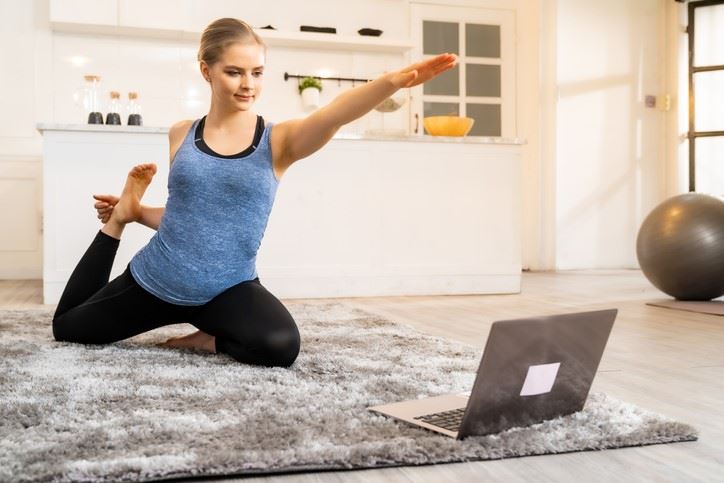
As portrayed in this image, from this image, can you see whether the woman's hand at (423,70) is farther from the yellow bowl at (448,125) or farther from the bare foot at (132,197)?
the yellow bowl at (448,125)

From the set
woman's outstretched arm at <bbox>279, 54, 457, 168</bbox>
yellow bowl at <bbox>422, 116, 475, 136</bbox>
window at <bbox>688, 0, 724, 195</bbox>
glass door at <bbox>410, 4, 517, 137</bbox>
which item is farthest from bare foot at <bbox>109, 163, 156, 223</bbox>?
window at <bbox>688, 0, 724, 195</bbox>

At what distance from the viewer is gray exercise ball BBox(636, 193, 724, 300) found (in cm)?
398

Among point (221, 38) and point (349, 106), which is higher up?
point (221, 38)

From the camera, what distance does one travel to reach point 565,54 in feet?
22.5

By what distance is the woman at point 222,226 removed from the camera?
213 cm

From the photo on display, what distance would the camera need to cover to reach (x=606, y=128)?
23.0 feet

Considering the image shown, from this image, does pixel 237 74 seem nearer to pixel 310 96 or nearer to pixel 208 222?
pixel 208 222

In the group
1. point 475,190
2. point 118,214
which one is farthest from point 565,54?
point 118,214

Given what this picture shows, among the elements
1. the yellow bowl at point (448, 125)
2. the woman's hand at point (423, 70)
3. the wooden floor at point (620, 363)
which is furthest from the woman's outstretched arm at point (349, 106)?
the yellow bowl at point (448, 125)

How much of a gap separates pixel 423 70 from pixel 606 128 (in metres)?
5.75

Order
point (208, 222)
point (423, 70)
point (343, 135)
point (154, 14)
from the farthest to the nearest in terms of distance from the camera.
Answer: point (154, 14)
point (343, 135)
point (208, 222)
point (423, 70)

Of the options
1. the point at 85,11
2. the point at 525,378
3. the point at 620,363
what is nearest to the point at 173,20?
the point at 85,11

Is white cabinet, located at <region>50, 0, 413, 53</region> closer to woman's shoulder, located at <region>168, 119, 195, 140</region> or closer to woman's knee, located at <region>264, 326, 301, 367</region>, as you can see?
woman's shoulder, located at <region>168, 119, 195, 140</region>

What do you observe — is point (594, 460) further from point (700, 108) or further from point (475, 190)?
point (700, 108)
